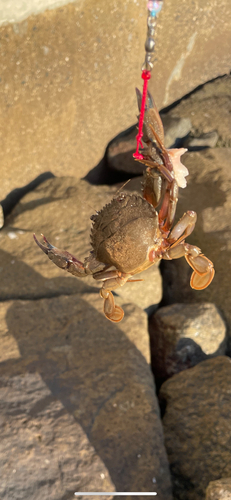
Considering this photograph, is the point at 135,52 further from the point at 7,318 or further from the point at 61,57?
the point at 7,318

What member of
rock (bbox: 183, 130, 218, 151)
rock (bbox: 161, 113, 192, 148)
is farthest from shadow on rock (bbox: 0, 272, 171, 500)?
rock (bbox: 183, 130, 218, 151)

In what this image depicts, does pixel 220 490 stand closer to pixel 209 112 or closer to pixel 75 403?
pixel 75 403

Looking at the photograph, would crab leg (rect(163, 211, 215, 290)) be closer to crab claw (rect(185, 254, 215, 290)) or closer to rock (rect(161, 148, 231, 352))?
crab claw (rect(185, 254, 215, 290))

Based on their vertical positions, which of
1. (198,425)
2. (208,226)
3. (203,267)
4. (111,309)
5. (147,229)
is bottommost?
(198,425)

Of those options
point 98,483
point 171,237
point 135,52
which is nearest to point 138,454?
point 98,483

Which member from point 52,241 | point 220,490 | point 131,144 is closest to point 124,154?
point 131,144

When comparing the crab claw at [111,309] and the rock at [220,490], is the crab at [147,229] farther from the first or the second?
the rock at [220,490]
